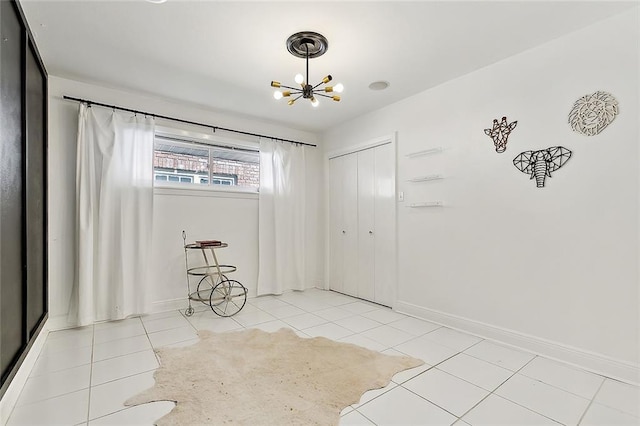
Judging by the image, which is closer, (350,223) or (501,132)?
(501,132)

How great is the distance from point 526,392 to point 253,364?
189 cm

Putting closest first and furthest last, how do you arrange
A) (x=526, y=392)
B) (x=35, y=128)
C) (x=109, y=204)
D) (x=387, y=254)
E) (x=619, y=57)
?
1. (x=526, y=392)
2. (x=619, y=57)
3. (x=35, y=128)
4. (x=109, y=204)
5. (x=387, y=254)

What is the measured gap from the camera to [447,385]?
6.57ft

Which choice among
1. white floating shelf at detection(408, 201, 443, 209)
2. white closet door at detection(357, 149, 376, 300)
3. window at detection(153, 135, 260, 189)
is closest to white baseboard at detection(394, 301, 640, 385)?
white closet door at detection(357, 149, 376, 300)

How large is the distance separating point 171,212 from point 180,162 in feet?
2.28

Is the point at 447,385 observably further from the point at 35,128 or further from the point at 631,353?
the point at 35,128

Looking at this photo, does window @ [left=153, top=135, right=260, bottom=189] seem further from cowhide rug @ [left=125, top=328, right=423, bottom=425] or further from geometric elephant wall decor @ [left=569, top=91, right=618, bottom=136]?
geometric elephant wall decor @ [left=569, top=91, right=618, bottom=136]

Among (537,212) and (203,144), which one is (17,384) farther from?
(537,212)

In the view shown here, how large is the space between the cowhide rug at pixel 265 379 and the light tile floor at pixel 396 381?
11 centimetres

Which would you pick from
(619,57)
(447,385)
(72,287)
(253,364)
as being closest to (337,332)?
(253,364)

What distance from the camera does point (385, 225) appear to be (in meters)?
3.91

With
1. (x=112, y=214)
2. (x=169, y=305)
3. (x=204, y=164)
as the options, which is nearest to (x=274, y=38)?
(x=204, y=164)

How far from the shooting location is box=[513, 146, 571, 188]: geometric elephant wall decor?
2.39 m

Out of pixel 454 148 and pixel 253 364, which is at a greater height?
pixel 454 148
